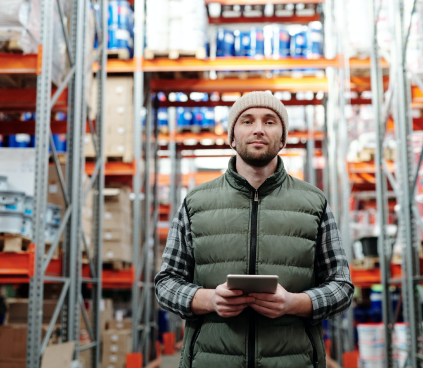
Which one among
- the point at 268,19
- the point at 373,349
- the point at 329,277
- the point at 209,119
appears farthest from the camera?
the point at 209,119

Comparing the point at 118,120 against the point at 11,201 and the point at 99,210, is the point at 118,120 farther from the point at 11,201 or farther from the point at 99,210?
the point at 11,201

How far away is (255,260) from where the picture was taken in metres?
1.97

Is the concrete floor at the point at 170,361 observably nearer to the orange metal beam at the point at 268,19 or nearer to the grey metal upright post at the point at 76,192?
the grey metal upright post at the point at 76,192

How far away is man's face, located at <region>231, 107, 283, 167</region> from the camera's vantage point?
2014mm

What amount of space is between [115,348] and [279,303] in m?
5.82

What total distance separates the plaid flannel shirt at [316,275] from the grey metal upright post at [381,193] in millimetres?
3932

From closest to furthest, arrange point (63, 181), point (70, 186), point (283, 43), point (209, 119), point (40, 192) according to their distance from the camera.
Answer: point (40, 192) → point (63, 181) → point (70, 186) → point (283, 43) → point (209, 119)

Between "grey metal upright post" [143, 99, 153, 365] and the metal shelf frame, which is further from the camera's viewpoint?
"grey metal upright post" [143, 99, 153, 365]

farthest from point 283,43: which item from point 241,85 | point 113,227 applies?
point 113,227

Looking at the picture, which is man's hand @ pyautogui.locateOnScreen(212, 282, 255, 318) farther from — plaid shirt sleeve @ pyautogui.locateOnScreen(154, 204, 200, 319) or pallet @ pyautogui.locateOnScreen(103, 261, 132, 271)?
pallet @ pyautogui.locateOnScreen(103, 261, 132, 271)

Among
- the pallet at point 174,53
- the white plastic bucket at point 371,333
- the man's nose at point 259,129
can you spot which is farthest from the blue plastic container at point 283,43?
the man's nose at point 259,129

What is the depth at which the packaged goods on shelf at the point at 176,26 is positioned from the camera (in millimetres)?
7195

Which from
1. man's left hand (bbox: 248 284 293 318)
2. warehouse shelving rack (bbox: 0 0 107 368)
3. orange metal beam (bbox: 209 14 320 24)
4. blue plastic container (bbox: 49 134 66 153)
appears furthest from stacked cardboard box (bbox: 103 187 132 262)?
man's left hand (bbox: 248 284 293 318)

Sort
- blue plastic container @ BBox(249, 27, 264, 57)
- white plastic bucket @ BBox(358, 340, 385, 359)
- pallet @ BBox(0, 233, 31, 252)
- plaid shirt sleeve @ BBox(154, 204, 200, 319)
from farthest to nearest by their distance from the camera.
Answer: blue plastic container @ BBox(249, 27, 264, 57) < white plastic bucket @ BBox(358, 340, 385, 359) < pallet @ BBox(0, 233, 31, 252) < plaid shirt sleeve @ BBox(154, 204, 200, 319)
